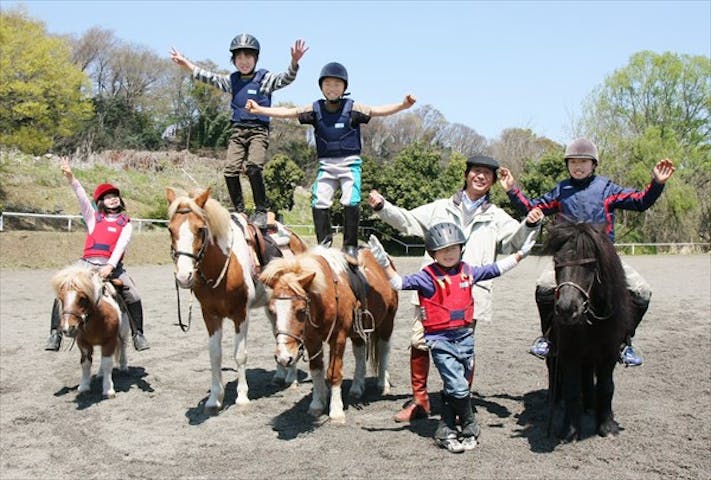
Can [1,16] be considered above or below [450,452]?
above

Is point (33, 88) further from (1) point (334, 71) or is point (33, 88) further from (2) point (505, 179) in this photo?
(2) point (505, 179)

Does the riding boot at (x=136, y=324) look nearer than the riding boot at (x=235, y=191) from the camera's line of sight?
Yes

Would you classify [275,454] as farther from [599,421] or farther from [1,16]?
[1,16]

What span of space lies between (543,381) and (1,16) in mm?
26453

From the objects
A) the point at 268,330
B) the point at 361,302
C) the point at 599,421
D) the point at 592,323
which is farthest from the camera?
the point at 268,330

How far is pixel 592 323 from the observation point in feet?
16.2

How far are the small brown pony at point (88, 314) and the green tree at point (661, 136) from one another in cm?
3262

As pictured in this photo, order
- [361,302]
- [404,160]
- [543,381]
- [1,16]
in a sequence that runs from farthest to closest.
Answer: [404,160] → [1,16] → [543,381] → [361,302]

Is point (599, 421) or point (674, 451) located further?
point (599, 421)

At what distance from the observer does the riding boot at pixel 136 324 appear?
732 centimetres

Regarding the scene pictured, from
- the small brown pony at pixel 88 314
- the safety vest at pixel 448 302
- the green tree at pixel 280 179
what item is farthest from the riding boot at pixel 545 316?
the green tree at pixel 280 179

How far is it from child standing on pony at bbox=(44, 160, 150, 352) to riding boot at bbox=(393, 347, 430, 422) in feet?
11.3

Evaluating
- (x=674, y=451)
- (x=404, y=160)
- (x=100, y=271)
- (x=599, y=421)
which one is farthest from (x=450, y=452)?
(x=404, y=160)

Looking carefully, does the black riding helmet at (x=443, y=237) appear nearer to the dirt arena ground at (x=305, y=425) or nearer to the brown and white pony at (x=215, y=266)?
the dirt arena ground at (x=305, y=425)
